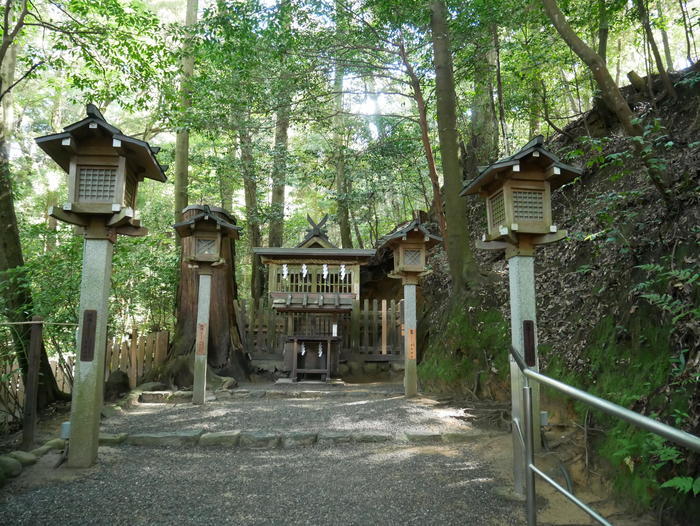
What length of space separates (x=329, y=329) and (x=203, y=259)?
202 inches

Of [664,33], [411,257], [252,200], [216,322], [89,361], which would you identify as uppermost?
[664,33]

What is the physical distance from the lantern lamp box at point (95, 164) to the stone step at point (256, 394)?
172 inches

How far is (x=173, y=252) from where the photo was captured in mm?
12148

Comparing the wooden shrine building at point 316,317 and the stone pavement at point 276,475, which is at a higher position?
the wooden shrine building at point 316,317

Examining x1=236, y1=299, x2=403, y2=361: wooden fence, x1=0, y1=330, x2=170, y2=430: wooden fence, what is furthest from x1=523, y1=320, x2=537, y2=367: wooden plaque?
x1=236, y1=299, x2=403, y2=361: wooden fence

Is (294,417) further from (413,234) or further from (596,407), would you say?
(596,407)

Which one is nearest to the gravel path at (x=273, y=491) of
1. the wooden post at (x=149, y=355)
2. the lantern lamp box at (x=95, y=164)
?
the lantern lamp box at (x=95, y=164)

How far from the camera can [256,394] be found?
8.55 meters

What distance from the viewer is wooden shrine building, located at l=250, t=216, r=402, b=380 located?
11.2 metres

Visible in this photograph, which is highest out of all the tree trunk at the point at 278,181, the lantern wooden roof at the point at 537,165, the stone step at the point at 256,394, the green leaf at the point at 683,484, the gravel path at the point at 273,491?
the tree trunk at the point at 278,181

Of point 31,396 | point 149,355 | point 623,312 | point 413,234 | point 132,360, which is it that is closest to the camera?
point 31,396

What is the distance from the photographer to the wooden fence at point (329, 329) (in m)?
11.8

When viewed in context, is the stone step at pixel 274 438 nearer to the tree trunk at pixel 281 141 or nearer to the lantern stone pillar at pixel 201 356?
the lantern stone pillar at pixel 201 356

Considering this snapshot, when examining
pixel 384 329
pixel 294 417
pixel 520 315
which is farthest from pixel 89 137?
pixel 384 329
